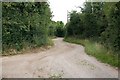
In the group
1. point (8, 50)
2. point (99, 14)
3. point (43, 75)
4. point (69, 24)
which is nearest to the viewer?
point (43, 75)

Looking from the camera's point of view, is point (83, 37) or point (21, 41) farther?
point (83, 37)

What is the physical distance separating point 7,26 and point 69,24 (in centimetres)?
2418

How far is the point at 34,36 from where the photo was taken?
2180cm

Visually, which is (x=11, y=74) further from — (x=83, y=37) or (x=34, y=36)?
(x=83, y=37)

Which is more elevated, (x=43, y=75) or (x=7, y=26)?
(x=7, y=26)

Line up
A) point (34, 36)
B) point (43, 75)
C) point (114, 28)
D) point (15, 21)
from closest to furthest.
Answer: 1. point (43, 75)
2. point (114, 28)
3. point (15, 21)
4. point (34, 36)

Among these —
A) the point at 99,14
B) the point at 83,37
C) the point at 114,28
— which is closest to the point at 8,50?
the point at 114,28

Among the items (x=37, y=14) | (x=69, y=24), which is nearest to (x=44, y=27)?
(x=37, y=14)

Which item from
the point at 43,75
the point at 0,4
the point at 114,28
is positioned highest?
the point at 0,4

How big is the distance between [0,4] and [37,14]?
420cm

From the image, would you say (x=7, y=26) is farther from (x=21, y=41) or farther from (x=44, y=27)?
(x=44, y=27)

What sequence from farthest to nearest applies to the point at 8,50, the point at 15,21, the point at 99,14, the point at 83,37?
1. the point at 83,37
2. the point at 99,14
3. the point at 15,21
4. the point at 8,50

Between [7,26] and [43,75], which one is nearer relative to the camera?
[43,75]

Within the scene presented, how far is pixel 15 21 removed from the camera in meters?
19.8
